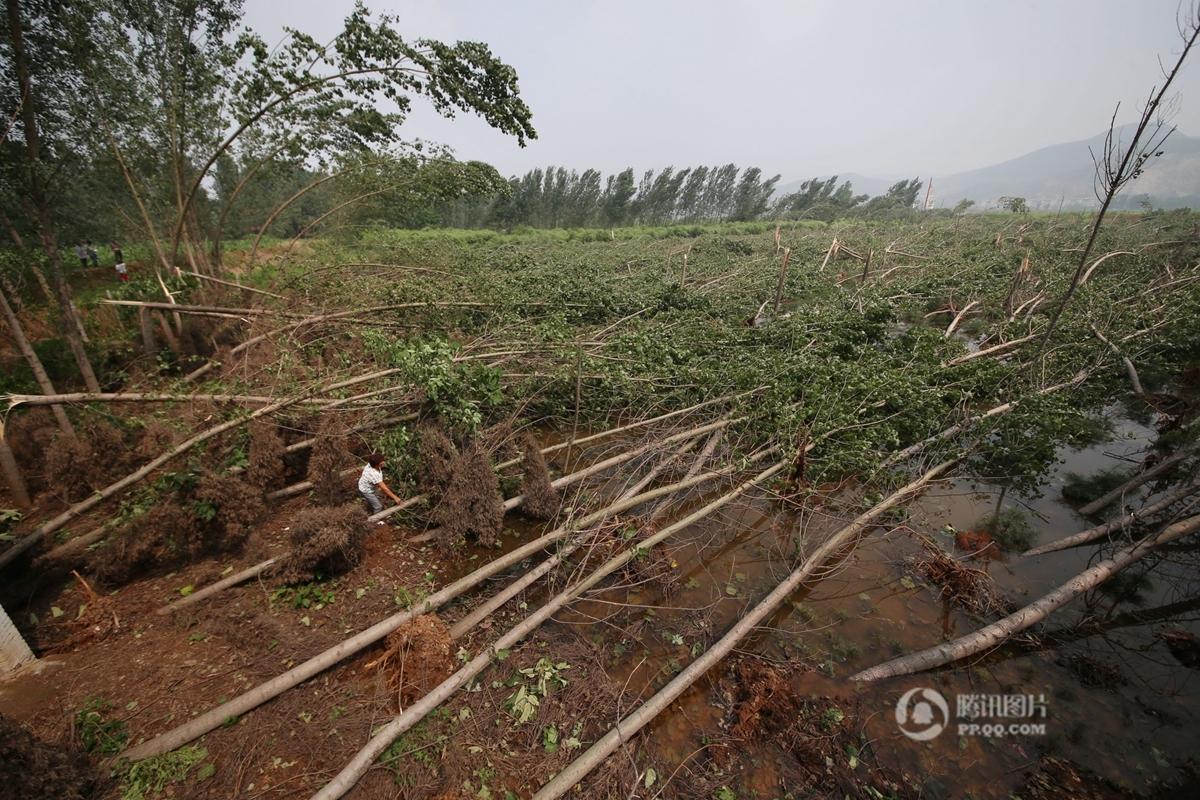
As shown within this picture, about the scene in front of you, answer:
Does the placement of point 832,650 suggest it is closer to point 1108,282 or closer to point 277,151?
point 277,151

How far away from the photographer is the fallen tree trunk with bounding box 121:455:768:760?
122 inches

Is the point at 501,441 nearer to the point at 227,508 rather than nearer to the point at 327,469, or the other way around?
the point at 327,469

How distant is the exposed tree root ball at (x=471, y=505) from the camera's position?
5176mm

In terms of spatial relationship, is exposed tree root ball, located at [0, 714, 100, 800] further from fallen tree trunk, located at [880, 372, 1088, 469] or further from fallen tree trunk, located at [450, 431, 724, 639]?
fallen tree trunk, located at [880, 372, 1088, 469]

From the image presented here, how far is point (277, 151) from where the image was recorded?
9.97 m

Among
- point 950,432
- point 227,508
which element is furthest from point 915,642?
point 227,508

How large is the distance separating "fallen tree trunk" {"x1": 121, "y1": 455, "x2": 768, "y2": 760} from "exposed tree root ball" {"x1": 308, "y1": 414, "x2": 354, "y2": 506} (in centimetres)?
204

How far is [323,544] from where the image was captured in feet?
14.4

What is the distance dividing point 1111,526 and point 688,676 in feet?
15.1

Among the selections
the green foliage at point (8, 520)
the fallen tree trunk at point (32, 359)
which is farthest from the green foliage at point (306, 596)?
the fallen tree trunk at point (32, 359)

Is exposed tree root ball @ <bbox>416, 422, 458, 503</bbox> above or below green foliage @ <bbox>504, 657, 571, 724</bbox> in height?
above

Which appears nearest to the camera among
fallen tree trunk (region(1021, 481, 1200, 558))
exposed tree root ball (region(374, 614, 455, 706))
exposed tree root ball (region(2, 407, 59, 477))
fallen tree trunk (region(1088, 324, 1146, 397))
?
exposed tree root ball (region(374, 614, 455, 706))

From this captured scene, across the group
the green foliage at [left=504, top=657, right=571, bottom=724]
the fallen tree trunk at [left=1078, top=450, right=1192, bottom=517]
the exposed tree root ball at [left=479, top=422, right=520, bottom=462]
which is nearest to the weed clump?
the exposed tree root ball at [left=479, top=422, right=520, bottom=462]

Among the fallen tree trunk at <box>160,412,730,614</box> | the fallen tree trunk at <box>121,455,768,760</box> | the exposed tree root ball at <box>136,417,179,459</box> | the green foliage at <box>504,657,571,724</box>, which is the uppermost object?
the exposed tree root ball at <box>136,417,179,459</box>
